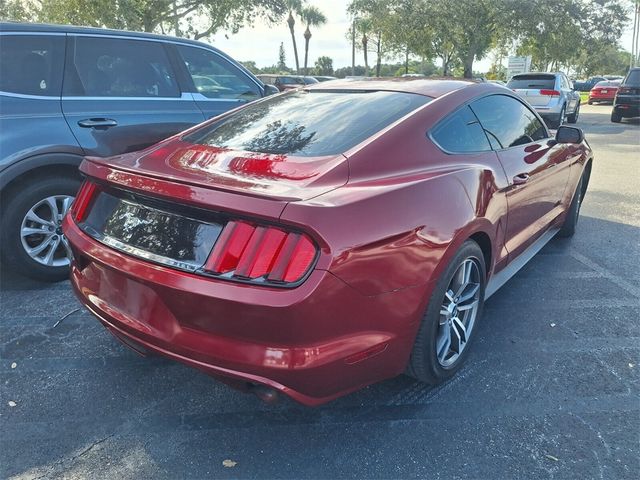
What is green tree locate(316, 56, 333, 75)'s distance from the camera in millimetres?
67250

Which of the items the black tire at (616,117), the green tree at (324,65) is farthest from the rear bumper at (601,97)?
the green tree at (324,65)

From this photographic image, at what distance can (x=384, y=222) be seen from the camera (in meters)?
2.08

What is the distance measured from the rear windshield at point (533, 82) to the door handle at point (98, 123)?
1370cm

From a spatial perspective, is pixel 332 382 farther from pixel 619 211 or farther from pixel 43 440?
pixel 619 211

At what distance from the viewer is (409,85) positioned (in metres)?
3.27

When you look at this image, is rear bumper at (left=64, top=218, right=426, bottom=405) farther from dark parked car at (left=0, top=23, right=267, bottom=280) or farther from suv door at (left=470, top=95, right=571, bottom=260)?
dark parked car at (left=0, top=23, right=267, bottom=280)

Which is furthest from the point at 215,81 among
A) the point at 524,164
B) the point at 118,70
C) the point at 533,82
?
the point at 533,82

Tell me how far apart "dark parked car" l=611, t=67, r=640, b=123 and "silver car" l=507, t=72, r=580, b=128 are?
7.12ft

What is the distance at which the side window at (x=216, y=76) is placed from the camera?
4.95 meters

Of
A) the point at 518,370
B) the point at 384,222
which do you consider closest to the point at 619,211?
the point at 518,370

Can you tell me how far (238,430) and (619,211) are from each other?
5619mm

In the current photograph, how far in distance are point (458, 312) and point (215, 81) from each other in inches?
142

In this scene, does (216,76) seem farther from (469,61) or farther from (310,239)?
(469,61)

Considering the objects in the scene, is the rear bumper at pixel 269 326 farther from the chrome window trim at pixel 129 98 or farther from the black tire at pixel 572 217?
the black tire at pixel 572 217
